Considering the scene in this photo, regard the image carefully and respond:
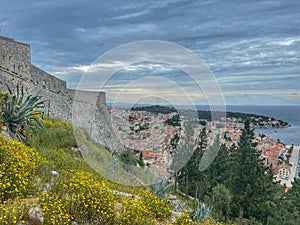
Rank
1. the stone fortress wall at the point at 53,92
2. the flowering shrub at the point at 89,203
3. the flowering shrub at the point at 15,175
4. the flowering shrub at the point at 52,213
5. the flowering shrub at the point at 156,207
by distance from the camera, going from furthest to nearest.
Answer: the stone fortress wall at the point at 53,92 → the flowering shrub at the point at 156,207 → the flowering shrub at the point at 89,203 → the flowering shrub at the point at 15,175 → the flowering shrub at the point at 52,213

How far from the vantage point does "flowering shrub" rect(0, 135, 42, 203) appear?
370cm

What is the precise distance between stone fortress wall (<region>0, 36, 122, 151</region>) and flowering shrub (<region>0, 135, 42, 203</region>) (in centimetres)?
783

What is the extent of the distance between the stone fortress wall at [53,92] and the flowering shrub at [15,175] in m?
7.83

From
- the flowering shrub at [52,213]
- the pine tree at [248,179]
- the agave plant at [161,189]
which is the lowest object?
the pine tree at [248,179]

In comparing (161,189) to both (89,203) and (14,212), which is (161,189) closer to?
(89,203)

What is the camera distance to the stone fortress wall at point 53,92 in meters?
13.2

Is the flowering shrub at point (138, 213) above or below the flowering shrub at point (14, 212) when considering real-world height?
below

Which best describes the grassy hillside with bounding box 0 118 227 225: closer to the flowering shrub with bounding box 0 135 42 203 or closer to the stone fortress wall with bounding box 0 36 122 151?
the flowering shrub with bounding box 0 135 42 203

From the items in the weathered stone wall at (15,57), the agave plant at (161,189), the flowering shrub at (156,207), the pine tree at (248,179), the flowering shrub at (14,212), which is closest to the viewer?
the flowering shrub at (14,212)

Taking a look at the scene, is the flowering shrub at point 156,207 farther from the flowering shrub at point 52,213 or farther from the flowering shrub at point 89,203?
the flowering shrub at point 52,213

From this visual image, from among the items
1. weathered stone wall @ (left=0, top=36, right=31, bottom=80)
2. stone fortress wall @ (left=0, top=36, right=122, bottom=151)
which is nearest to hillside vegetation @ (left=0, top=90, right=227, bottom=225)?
stone fortress wall @ (left=0, top=36, right=122, bottom=151)

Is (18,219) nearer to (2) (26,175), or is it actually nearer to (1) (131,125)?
(2) (26,175)

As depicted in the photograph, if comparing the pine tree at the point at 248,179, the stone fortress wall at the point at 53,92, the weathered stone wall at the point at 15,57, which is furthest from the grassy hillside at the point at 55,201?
the pine tree at the point at 248,179

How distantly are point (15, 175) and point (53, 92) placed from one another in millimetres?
14002
